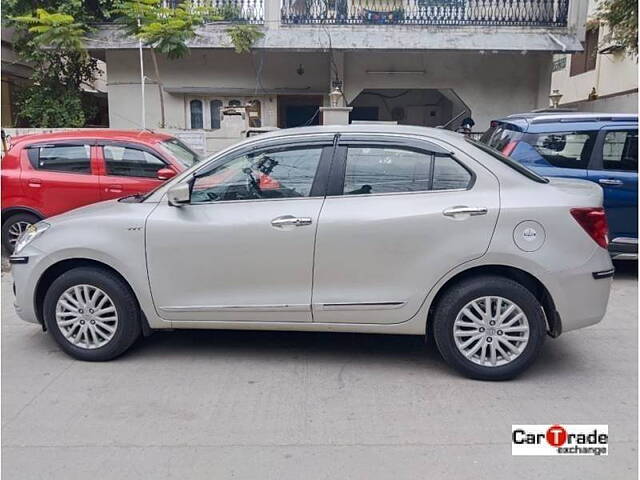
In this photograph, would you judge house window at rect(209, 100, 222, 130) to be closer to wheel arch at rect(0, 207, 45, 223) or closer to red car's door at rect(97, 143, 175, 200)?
red car's door at rect(97, 143, 175, 200)

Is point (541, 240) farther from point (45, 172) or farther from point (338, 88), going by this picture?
point (338, 88)

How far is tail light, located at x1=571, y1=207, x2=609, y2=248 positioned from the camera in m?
3.83

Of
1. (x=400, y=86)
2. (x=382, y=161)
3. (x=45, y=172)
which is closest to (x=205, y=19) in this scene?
(x=400, y=86)

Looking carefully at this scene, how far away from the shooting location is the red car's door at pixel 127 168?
7.19m

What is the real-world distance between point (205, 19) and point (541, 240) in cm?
999

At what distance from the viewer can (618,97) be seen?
13102mm

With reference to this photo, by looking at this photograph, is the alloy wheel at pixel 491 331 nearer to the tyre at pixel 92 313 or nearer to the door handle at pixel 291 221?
the door handle at pixel 291 221

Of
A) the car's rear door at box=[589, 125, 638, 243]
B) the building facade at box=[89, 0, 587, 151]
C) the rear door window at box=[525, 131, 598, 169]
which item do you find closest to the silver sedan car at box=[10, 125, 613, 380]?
the rear door window at box=[525, 131, 598, 169]

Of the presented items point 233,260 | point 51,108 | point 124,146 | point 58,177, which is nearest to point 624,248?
point 233,260

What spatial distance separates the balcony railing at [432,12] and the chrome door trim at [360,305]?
9.41m

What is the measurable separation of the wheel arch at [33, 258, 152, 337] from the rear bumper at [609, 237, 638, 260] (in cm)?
517

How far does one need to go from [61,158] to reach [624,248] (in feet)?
23.0

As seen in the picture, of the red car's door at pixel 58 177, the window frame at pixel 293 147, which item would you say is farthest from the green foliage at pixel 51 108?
the window frame at pixel 293 147

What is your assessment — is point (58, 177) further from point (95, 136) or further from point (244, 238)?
point (244, 238)
